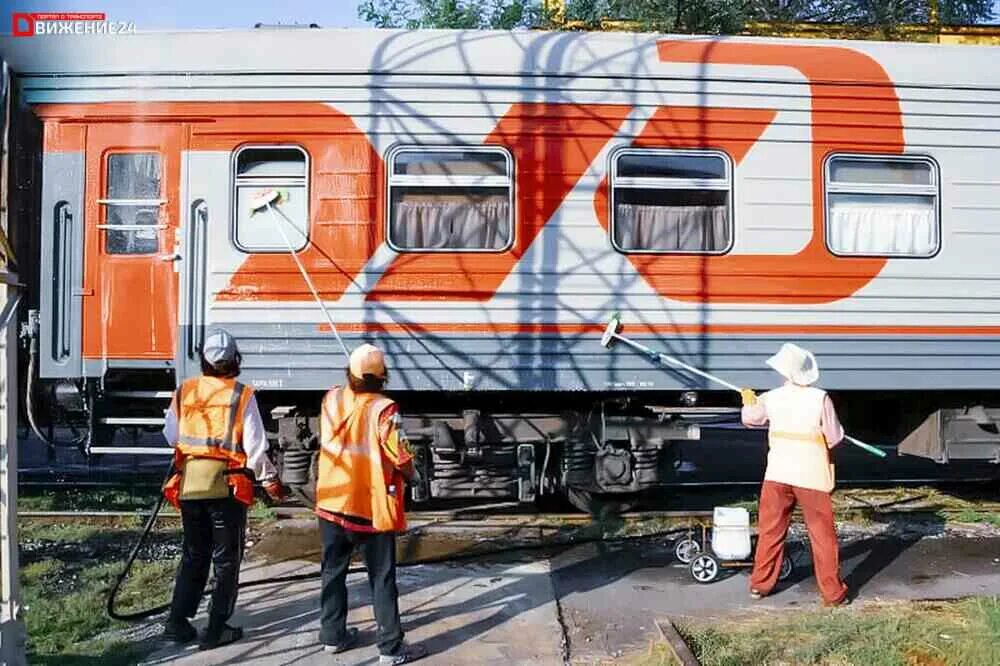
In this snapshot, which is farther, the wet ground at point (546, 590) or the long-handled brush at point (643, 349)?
the long-handled brush at point (643, 349)

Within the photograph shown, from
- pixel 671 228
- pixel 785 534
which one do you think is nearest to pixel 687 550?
pixel 785 534

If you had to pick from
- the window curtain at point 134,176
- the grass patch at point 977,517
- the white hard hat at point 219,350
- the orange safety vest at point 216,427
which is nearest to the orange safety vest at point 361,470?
the orange safety vest at point 216,427

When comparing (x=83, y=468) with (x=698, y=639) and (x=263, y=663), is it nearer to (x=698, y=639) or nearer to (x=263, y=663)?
(x=263, y=663)

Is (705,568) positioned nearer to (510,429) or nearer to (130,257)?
(510,429)

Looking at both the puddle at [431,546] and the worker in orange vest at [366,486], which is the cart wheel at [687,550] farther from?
the worker in orange vest at [366,486]

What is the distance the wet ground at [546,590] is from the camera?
5.04m

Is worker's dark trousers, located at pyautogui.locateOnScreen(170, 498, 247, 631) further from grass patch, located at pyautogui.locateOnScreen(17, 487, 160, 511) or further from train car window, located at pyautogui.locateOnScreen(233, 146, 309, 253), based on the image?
grass patch, located at pyautogui.locateOnScreen(17, 487, 160, 511)

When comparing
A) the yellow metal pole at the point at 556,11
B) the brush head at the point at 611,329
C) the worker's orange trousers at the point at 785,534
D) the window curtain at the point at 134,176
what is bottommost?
the worker's orange trousers at the point at 785,534

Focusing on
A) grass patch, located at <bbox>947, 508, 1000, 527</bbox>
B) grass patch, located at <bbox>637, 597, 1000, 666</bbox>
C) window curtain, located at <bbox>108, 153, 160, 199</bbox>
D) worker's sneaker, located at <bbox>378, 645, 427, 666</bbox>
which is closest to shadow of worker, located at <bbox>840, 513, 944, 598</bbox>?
grass patch, located at <bbox>947, 508, 1000, 527</bbox>

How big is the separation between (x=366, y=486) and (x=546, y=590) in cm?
182

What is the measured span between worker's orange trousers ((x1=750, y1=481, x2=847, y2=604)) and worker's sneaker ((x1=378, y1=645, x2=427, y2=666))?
221 centimetres

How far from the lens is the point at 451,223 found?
696cm

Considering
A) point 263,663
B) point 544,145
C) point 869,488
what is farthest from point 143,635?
point 869,488

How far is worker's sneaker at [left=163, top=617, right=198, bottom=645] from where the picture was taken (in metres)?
5.01
